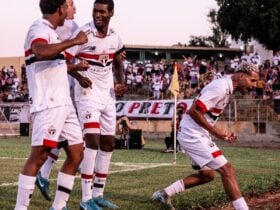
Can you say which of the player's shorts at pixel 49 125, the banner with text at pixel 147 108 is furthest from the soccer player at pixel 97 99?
the banner with text at pixel 147 108

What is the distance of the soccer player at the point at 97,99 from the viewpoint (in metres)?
8.77

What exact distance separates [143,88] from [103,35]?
3348 centimetres

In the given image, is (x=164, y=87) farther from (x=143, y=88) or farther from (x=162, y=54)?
(x=162, y=54)

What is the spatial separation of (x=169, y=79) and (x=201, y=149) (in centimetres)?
3204

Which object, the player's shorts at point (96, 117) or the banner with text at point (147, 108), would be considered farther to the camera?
the banner with text at point (147, 108)

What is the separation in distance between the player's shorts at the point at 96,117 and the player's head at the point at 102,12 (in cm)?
105

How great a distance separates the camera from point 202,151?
8.52m

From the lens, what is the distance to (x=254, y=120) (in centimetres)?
3162

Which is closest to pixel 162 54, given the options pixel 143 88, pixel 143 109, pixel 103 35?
pixel 143 88

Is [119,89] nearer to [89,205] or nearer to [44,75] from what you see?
[89,205]

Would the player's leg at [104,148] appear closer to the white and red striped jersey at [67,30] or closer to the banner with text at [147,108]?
the white and red striped jersey at [67,30]

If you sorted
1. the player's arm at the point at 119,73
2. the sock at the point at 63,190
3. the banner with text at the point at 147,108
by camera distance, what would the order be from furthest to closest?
the banner with text at the point at 147,108, the player's arm at the point at 119,73, the sock at the point at 63,190

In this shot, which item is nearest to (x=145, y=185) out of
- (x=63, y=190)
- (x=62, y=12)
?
(x=63, y=190)

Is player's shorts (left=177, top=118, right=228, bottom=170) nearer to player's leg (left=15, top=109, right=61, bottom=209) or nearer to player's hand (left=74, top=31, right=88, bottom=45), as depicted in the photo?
player's leg (left=15, top=109, right=61, bottom=209)
